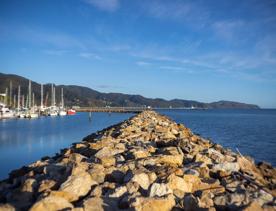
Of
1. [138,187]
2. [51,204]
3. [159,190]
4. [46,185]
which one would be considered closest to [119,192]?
[138,187]

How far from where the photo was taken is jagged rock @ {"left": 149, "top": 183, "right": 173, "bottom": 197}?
704cm

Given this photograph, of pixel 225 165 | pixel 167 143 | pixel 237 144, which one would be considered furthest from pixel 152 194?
pixel 237 144

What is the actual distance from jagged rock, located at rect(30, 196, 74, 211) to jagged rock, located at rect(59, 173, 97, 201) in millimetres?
507

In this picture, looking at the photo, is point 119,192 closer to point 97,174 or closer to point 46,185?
point 97,174

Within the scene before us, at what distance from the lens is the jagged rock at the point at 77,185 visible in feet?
23.6

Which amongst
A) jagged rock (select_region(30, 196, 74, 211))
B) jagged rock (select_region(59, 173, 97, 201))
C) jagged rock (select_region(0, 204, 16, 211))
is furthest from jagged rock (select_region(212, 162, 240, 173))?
jagged rock (select_region(0, 204, 16, 211))

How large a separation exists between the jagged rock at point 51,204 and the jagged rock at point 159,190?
1.57 meters

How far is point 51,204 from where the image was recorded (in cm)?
641

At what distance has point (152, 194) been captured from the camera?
22.9ft

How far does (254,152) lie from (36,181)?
21761mm

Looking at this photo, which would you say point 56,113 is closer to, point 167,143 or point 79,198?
point 167,143

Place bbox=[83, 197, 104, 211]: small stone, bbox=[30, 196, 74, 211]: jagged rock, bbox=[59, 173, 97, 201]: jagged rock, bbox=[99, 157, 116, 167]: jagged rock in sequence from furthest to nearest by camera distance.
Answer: bbox=[99, 157, 116, 167]: jagged rock, bbox=[59, 173, 97, 201]: jagged rock, bbox=[83, 197, 104, 211]: small stone, bbox=[30, 196, 74, 211]: jagged rock

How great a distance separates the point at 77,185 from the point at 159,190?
5.57 feet

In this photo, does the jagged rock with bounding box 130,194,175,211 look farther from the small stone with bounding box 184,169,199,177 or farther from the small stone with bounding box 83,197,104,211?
the small stone with bounding box 184,169,199,177
